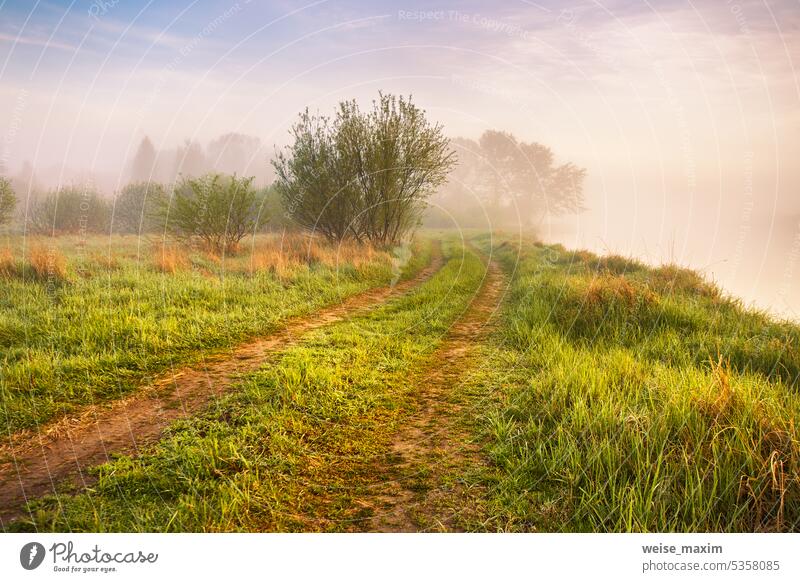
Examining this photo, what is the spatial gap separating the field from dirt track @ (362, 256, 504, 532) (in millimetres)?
20

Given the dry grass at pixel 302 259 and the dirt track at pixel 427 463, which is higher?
the dry grass at pixel 302 259

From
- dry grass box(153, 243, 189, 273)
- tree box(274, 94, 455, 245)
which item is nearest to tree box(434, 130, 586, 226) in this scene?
tree box(274, 94, 455, 245)

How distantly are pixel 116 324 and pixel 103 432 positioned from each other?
2882 millimetres

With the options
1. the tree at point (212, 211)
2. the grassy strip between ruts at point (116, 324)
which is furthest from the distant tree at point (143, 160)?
the grassy strip between ruts at point (116, 324)

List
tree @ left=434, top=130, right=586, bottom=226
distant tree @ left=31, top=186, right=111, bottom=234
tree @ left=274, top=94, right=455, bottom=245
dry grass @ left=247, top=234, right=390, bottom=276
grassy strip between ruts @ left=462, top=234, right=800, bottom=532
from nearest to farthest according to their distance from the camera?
1. grassy strip between ruts @ left=462, top=234, right=800, bottom=532
2. dry grass @ left=247, top=234, right=390, bottom=276
3. tree @ left=274, top=94, right=455, bottom=245
4. tree @ left=434, top=130, right=586, bottom=226
5. distant tree @ left=31, top=186, right=111, bottom=234

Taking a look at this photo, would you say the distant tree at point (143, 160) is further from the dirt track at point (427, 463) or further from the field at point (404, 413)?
the dirt track at point (427, 463)

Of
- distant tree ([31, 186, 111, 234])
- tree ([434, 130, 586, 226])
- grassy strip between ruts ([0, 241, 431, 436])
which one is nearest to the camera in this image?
grassy strip between ruts ([0, 241, 431, 436])

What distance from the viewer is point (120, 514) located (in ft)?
8.64

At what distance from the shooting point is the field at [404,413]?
2.64 m

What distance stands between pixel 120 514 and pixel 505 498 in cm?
263

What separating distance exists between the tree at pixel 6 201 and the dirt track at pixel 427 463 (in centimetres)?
3159

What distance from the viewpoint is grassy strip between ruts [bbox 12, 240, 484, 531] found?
2611mm
